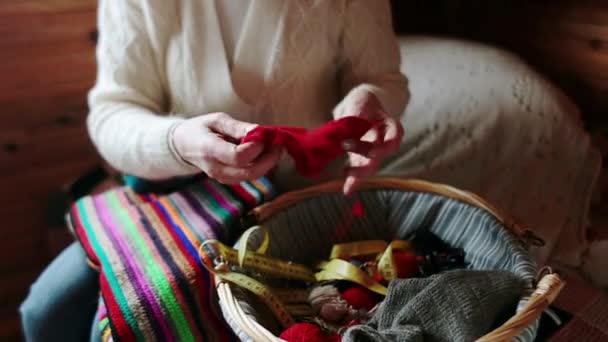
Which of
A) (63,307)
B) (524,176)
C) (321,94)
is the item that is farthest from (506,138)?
(63,307)

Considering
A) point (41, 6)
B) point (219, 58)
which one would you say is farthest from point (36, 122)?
point (219, 58)

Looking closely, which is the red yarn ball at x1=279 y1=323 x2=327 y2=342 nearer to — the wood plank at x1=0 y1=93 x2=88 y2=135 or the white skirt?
the white skirt

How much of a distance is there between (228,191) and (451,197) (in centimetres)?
31

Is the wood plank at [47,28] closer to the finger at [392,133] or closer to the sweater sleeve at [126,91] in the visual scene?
the sweater sleeve at [126,91]

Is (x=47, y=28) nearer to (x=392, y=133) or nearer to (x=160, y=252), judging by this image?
(x=160, y=252)

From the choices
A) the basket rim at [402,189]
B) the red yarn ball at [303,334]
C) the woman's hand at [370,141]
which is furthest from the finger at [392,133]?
the red yarn ball at [303,334]

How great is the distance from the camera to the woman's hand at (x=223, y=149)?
62cm

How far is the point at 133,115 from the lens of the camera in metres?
0.77

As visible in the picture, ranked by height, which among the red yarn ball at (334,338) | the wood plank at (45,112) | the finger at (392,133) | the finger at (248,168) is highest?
the finger at (392,133)

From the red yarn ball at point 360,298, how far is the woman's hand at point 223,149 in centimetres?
19

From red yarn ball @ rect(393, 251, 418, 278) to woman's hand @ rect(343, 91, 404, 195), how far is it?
4.2 inches

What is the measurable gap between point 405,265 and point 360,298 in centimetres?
8

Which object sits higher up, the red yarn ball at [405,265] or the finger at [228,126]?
the finger at [228,126]

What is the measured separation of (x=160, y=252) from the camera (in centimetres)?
73
